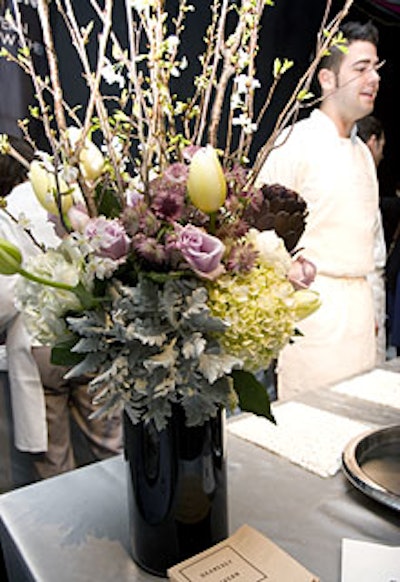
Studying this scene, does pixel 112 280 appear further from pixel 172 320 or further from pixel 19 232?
pixel 19 232

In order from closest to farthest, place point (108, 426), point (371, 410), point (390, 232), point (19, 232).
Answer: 1. point (371, 410)
2. point (19, 232)
3. point (108, 426)
4. point (390, 232)

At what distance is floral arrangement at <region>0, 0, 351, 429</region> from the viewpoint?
2.03ft

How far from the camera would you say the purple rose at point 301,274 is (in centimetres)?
71

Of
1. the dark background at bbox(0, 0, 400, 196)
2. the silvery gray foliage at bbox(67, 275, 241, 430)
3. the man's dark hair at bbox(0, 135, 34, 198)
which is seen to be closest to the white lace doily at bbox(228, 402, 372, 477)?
the silvery gray foliage at bbox(67, 275, 241, 430)

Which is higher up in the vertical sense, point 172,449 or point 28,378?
point 172,449

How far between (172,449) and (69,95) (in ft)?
6.17

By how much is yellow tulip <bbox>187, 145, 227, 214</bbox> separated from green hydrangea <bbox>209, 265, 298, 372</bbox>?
0.09 m

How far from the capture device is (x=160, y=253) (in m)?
0.61

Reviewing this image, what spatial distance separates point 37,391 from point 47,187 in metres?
1.30

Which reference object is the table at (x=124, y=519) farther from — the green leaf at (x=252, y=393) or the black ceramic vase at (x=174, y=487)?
the green leaf at (x=252, y=393)

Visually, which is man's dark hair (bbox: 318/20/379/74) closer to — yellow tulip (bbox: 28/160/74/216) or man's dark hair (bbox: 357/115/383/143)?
man's dark hair (bbox: 357/115/383/143)

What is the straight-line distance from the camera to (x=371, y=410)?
123 cm

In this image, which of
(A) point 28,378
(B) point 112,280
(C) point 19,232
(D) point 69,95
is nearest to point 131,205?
(B) point 112,280

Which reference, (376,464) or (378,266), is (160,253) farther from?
(378,266)
